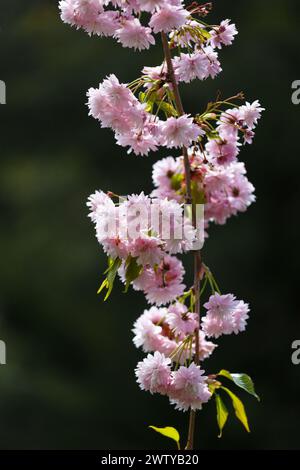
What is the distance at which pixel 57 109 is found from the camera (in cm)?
532

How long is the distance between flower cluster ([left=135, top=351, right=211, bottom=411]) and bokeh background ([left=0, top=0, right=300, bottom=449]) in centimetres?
324

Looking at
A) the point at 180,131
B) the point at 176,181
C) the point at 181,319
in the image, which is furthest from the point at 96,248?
the point at 180,131

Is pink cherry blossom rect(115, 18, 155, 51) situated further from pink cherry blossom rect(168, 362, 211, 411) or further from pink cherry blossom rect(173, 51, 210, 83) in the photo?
pink cherry blossom rect(168, 362, 211, 411)

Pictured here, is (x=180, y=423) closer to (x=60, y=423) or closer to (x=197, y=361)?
(x=60, y=423)

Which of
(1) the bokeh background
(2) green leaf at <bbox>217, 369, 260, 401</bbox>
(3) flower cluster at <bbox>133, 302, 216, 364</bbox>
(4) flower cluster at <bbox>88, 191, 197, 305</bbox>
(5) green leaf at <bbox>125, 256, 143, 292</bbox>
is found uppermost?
(1) the bokeh background

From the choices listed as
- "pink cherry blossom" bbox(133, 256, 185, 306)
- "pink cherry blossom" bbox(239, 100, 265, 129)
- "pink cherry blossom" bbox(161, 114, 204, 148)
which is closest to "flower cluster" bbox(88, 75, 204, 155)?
"pink cherry blossom" bbox(161, 114, 204, 148)

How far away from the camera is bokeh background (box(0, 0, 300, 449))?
4852 mm

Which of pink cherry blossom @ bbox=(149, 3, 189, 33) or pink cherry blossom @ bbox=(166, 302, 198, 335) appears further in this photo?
pink cherry blossom @ bbox=(166, 302, 198, 335)

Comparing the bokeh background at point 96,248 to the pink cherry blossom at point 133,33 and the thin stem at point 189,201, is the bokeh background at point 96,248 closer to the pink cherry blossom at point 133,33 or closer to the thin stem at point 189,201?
the thin stem at point 189,201

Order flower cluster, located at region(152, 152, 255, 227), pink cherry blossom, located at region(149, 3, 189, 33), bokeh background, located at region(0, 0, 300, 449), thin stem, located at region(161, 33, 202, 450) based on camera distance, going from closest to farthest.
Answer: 1. pink cherry blossom, located at region(149, 3, 189, 33)
2. thin stem, located at region(161, 33, 202, 450)
3. flower cluster, located at region(152, 152, 255, 227)
4. bokeh background, located at region(0, 0, 300, 449)

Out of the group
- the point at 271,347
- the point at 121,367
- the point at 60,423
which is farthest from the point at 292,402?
the point at 60,423

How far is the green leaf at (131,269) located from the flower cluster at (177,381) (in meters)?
0.16

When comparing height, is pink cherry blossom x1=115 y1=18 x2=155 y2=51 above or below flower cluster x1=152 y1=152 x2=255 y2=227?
above

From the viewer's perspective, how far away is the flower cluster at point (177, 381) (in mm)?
1425
